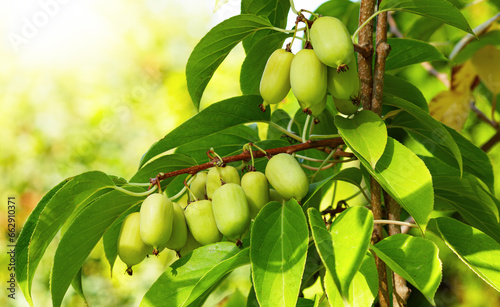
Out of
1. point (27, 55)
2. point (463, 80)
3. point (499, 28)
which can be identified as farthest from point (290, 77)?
point (27, 55)

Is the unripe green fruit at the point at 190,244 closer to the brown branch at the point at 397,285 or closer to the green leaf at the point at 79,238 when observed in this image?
the green leaf at the point at 79,238

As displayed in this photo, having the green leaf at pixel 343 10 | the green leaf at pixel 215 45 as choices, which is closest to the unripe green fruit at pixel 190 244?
the green leaf at pixel 215 45

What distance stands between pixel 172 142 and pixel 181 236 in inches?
5.5

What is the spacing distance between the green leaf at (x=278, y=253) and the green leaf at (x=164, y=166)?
18 centimetres

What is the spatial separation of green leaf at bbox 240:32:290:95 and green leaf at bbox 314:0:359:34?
0.29m

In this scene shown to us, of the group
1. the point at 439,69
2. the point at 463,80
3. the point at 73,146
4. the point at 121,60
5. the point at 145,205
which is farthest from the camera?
the point at 121,60

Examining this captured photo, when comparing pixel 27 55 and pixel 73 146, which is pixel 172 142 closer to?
pixel 73 146

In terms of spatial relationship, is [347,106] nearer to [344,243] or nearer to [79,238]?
[344,243]

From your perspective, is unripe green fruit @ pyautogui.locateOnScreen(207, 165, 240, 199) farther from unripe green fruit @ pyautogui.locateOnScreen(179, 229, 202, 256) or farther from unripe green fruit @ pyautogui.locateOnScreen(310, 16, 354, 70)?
unripe green fruit @ pyautogui.locateOnScreen(310, 16, 354, 70)

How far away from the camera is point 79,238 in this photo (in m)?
0.62

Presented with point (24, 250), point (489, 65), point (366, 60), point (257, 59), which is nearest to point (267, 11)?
point (257, 59)

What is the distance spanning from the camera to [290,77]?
0.64 metres

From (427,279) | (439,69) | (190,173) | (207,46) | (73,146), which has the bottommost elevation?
(73,146)

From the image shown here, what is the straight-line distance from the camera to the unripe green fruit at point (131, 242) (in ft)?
2.08
